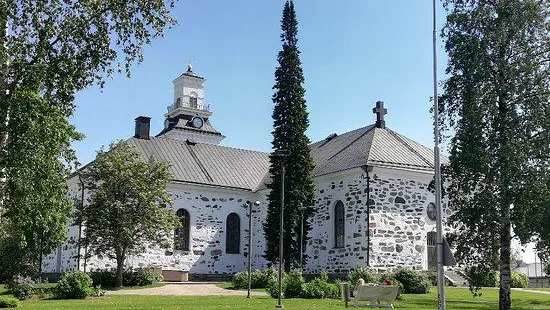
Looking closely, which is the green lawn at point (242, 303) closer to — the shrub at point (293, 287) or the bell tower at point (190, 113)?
the shrub at point (293, 287)

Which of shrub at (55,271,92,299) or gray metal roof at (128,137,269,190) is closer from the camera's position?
shrub at (55,271,92,299)

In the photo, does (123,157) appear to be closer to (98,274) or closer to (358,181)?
(98,274)

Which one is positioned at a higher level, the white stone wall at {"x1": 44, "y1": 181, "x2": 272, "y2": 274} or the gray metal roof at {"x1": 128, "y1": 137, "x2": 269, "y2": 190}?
the gray metal roof at {"x1": 128, "y1": 137, "x2": 269, "y2": 190}

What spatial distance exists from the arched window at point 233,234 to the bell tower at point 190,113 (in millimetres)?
29623

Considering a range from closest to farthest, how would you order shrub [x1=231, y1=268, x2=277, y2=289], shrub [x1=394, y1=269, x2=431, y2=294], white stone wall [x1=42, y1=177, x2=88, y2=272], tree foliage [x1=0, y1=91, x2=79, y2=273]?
tree foliage [x1=0, y1=91, x2=79, y2=273] < shrub [x1=394, y1=269, x2=431, y2=294] < shrub [x1=231, y1=268, x2=277, y2=289] < white stone wall [x1=42, y1=177, x2=88, y2=272]

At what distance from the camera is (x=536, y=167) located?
56.1ft

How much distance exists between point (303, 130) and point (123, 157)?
9679mm

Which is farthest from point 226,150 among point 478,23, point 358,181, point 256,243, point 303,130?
point 478,23

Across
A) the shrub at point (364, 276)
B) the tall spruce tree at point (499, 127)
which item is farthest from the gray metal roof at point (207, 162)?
the tall spruce tree at point (499, 127)

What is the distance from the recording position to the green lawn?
688 inches

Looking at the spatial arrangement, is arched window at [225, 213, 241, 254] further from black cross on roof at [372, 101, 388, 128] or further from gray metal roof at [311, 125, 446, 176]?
black cross on roof at [372, 101, 388, 128]

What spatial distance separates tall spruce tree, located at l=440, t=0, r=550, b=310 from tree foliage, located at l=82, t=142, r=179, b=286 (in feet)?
48.8

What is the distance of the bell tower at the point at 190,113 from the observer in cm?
6619

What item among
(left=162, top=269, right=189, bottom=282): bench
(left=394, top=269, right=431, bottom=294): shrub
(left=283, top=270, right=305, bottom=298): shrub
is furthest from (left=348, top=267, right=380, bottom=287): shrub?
(left=162, top=269, right=189, bottom=282): bench
